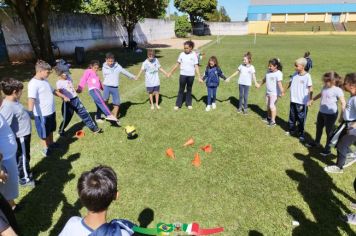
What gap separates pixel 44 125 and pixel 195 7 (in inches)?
2553

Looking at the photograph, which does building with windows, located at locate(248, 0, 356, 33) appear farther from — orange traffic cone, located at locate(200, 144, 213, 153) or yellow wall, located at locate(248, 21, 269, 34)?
orange traffic cone, located at locate(200, 144, 213, 153)

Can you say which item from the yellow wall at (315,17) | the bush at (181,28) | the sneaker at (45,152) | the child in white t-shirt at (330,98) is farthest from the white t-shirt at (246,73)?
the yellow wall at (315,17)

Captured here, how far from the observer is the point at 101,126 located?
8461 millimetres

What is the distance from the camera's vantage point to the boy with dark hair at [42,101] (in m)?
5.91

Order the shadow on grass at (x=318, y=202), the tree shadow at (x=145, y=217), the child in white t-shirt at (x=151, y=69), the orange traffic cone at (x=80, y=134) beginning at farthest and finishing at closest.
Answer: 1. the child in white t-shirt at (x=151, y=69)
2. the orange traffic cone at (x=80, y=134)
3. the tree shadow at (x=145, y=217)
4. the shadow on grass at (x=318, y=202)

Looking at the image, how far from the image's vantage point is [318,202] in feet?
16.6

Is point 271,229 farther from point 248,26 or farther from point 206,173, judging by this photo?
point 248,26

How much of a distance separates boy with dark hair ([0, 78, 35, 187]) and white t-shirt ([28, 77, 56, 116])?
0.93 m

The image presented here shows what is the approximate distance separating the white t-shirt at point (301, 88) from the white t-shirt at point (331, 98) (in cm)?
65

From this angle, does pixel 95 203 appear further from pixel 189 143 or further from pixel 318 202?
pixel 189 143

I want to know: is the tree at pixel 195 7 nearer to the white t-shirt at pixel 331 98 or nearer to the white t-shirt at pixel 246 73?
the white t-shirt at pixel 246 73

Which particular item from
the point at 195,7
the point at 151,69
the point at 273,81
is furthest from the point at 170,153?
the point at 195,7

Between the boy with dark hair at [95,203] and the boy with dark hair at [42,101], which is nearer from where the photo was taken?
the boy with dark hair at [95,203]

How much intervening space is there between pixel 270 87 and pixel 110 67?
14.9 ft
